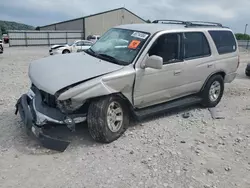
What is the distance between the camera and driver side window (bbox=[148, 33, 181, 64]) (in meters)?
4.95

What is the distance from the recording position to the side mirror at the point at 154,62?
4500 mm

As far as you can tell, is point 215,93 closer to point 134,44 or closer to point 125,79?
point 134,44

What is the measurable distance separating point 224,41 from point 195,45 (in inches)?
43.9

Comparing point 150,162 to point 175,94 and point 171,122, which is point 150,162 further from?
point 175,94

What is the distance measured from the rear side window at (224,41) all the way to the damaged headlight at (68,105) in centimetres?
357

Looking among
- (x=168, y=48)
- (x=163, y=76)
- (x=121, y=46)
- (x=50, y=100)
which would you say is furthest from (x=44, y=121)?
(x=168, y=48)

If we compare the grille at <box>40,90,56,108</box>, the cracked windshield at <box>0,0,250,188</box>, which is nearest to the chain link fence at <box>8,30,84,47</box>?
the cracked windshield at <box>0,0,250,188</box>

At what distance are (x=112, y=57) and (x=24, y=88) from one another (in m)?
3.82

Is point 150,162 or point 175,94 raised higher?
point 175,94

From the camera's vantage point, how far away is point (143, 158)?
13.0ft

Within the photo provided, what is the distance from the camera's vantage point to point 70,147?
167 inches

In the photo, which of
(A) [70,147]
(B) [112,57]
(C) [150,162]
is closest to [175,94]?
(B) [112,57]

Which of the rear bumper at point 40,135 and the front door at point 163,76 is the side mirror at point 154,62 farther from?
the rear bumper at point 40,135

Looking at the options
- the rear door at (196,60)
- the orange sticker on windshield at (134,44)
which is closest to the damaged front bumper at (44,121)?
the orange sticker on windshield at (134,44)
